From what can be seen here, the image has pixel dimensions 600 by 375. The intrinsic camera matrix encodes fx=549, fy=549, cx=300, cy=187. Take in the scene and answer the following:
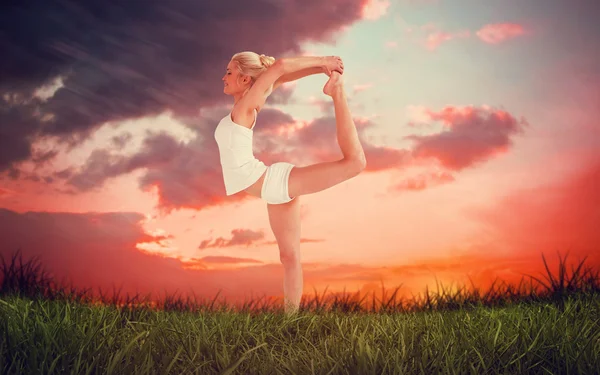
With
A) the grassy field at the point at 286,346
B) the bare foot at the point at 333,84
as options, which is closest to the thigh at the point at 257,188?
the bare foot at the point at 333,84

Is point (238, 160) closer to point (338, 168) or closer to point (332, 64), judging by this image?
point (338, 168)

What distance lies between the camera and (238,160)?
4.55m

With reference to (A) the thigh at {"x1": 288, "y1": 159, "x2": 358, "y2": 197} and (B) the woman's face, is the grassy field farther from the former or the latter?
(B) the woman's face

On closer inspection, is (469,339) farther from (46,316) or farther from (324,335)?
(46,316)

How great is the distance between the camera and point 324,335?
4.05 m

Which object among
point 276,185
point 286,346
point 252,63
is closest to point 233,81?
point 252,63

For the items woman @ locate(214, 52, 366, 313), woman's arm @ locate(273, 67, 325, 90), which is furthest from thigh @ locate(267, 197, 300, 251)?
woman's arm @ locate(273, 67, 325, 90)

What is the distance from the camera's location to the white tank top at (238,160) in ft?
14.9

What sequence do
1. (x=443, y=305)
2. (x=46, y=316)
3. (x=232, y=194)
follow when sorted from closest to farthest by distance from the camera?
1. (x=46, y=316)
2. (x=232, y=194)
3. (x=443, y=305)

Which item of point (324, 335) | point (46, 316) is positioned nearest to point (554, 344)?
point (324, 335)

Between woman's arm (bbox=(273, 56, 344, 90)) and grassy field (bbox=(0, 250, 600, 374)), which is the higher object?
woman's arm (bbox=(273, 56, 344, 90))

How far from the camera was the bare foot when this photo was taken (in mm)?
4617

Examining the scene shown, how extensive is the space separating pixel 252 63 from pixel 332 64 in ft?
2.34

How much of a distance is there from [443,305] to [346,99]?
8.62 feet
